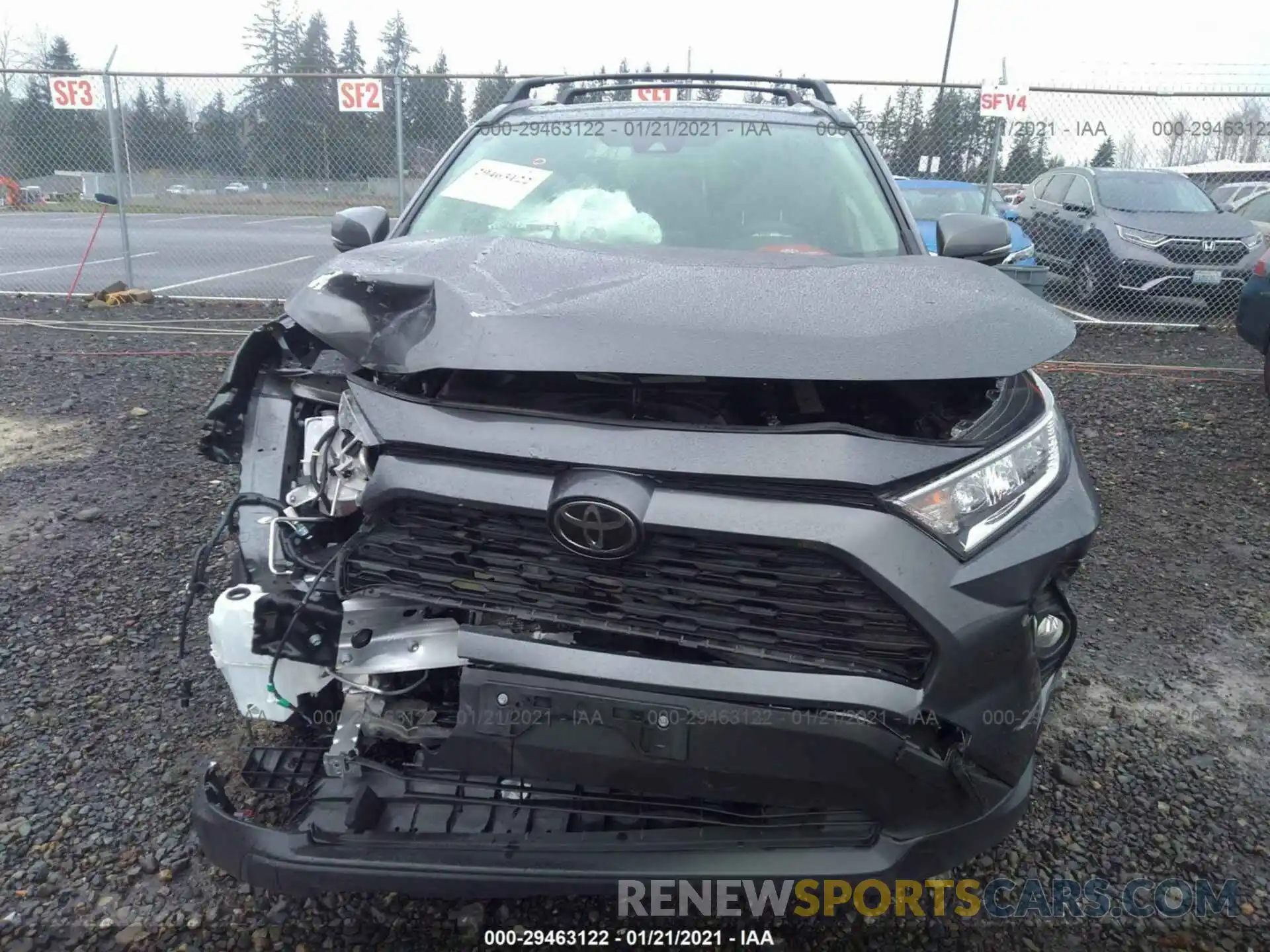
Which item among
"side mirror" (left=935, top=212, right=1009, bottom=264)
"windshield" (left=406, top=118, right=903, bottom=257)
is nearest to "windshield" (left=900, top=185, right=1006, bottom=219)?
"windshield" (left=406, top=118, right=903, bottom=257)

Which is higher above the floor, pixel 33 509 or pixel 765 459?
pixel 765 459

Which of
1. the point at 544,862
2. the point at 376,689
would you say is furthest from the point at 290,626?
the point at 544,862

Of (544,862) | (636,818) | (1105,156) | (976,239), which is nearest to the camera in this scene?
(544,862)

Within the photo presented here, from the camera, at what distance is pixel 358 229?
3105 mm

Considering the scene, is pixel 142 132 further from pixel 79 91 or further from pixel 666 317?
pixel 666 317

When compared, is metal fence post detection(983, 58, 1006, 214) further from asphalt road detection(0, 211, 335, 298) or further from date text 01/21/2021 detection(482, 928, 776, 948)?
date text 01/21/2021 detection(482, 928, 776, 948)

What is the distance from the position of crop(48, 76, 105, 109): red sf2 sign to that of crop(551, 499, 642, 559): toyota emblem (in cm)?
1000

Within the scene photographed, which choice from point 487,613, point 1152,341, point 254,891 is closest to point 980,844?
point 487,613

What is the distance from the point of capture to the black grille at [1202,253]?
29.3 ft

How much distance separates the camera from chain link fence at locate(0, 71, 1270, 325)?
29.5 feet

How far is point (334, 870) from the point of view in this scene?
164cm

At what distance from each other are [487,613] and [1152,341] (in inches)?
351

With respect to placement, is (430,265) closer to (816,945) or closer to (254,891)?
(254,891)

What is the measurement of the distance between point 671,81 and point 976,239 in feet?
5.87
